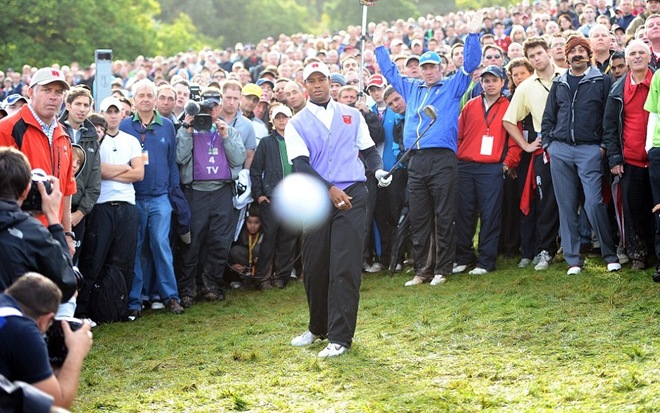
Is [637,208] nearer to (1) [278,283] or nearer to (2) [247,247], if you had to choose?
(1) [278,283]

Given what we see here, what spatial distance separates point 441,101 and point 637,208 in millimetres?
2313

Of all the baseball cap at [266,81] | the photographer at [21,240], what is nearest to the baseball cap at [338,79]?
the baseball cap at [266,81]

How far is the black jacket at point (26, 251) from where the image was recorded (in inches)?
202

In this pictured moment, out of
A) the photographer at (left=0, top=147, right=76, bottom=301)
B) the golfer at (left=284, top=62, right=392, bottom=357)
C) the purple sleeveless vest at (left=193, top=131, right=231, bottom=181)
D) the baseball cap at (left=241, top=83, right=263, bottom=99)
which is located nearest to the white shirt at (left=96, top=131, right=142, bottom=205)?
the purple sleeveless vest at (left=193, top=131, right=231, bottom=181)

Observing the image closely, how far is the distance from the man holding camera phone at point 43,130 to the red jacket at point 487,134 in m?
5.20

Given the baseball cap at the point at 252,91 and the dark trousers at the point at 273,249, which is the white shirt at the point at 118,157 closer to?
the dark trousers at the point at 273,249

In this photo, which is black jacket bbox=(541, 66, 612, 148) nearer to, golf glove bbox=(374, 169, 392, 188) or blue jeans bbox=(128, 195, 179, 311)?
golf glove bbox=(374, 169, 392, 188)

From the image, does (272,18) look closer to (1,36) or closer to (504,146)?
(1,36)

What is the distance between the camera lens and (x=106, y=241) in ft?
35.0

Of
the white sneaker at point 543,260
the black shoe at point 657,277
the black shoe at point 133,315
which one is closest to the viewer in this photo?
the black shoe at point 657,277

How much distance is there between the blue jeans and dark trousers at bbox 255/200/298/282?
1.43 metres

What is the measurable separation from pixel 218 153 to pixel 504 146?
122 inches

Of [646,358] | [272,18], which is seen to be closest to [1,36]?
[272,18]

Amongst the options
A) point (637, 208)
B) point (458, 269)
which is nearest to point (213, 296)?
point (458, 269)
